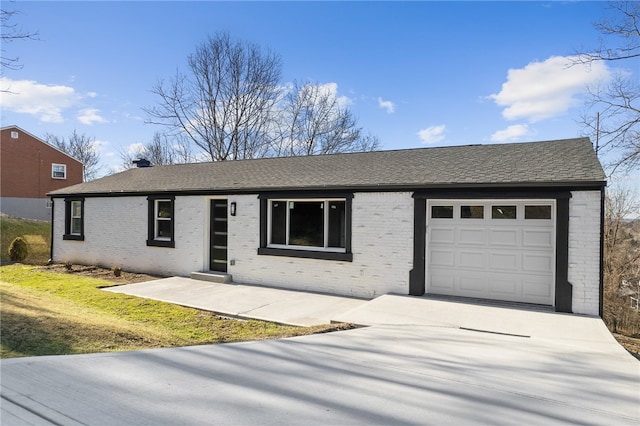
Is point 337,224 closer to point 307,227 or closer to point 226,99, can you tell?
point 307,227

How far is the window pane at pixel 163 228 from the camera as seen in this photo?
12891 mm

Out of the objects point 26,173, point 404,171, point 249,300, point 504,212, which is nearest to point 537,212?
point 504,212

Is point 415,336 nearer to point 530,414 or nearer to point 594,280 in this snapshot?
point 530,414

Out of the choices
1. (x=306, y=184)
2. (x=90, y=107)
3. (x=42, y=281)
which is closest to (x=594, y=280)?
(x=306, y=184)

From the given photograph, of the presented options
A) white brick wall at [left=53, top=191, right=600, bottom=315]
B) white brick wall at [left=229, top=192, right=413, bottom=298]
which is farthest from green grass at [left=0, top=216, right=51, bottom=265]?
white brick wall at [left=229, top=192, right=413, bottom=298]

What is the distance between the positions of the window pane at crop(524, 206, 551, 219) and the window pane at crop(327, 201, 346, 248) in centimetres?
422

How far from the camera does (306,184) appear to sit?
32.7 ft

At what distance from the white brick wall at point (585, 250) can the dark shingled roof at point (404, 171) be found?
0.44 m

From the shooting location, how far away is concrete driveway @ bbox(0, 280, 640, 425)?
2.87 metres

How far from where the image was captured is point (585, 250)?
7121 millimetres

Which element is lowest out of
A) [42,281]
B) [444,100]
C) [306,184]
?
[42,281]

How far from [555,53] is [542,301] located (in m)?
8.77

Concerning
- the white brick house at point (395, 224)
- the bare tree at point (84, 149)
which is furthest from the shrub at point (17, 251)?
the bare tree at point (84, 149)

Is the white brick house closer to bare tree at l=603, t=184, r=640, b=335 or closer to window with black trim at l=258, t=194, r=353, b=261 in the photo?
window with black trim at l=258, t=194, r=353, b=261
